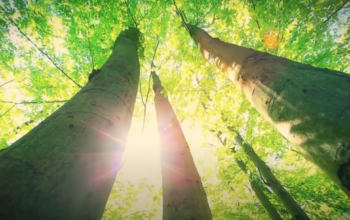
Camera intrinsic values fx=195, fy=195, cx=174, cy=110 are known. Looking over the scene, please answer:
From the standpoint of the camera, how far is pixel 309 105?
99cm

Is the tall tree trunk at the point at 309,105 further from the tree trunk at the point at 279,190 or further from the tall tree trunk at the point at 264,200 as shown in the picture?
the tall tree trunk at the point at 264,200

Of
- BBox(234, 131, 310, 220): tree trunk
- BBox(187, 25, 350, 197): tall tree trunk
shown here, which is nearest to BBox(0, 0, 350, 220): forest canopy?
BBox(234, 131, 310, 220): tree trunk

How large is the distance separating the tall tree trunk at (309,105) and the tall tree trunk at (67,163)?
39.7 inches

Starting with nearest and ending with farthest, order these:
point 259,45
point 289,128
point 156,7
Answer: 1. point 289,128
2. point 259,45
3. point 156,7

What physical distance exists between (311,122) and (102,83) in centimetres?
141

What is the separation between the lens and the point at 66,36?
6.45 metres

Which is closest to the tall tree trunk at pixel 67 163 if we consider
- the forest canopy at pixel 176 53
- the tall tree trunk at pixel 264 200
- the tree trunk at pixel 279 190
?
the forest canopy at pixel 176 53

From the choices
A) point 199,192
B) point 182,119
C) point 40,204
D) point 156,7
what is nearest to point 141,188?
point 182,119

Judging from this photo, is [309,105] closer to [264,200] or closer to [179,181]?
[179,181]

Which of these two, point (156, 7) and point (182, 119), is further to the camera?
point (182, 119)

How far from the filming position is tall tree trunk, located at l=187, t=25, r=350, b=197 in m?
0.81

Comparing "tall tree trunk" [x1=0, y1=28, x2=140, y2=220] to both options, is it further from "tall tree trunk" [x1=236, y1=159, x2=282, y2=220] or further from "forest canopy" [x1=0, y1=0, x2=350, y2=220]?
"tall tree trunk" [x1=236, y1=159, x2=282, y2=220]

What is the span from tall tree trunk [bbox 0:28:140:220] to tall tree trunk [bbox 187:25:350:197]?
1008 mm

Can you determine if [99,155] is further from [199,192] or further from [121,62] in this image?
[199,192]
